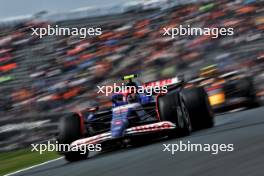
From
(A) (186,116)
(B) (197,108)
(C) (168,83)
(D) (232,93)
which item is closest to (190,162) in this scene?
(A) (186,116)

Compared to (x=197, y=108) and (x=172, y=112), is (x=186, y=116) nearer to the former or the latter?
(x=197, y=108)

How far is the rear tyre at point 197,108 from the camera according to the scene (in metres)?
11.3

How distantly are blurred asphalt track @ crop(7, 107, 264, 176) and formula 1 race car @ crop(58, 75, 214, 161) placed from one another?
38cm

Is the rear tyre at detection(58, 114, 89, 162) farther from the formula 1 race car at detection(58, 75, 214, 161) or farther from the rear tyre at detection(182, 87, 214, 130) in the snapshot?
the rear tyre at detection(182, 87, 214, 130)

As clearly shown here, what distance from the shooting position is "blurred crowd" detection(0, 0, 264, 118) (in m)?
18.5

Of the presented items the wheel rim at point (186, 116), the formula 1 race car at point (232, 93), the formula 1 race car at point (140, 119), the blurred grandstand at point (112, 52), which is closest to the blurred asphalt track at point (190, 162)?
the formula 1 race car at point (140, 119)

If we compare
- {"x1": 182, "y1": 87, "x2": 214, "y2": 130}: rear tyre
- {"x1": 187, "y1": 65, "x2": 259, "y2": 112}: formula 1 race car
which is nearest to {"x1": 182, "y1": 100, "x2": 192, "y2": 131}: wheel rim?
{"x1": 182, "y1": 87, "x2": 214, "y2": 130}: rear tyre

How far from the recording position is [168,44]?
2203 cm

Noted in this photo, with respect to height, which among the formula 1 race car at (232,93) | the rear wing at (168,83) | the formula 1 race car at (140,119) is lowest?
the formula 1 race car at (232,93)

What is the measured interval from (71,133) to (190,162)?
3.71 meters

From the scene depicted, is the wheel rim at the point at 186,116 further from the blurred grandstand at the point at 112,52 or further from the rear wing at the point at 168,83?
the blurred grandstand at the point at 112,52

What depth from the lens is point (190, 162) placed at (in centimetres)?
668

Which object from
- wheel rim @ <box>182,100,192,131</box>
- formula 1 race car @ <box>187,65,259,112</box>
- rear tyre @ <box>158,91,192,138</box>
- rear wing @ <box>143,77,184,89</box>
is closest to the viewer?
rear tyre @ <box>158,91,192,138</box>

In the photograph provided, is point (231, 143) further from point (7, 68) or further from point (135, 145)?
point (7, 68)
